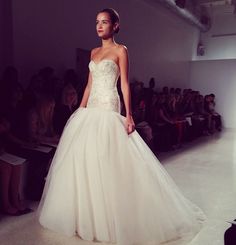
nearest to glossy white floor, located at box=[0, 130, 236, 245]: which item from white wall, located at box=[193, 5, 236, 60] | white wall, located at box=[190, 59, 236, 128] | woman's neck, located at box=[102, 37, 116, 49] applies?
woman's neck, located at box=[102, 37, 116, 49]

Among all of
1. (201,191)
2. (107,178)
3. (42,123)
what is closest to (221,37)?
(201,191)

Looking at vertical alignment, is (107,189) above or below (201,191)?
above

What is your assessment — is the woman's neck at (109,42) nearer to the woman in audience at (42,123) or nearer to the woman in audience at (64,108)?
the woman in audience at (42,123)

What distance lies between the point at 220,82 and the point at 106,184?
814 cm

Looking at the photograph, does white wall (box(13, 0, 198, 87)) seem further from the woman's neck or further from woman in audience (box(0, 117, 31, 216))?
the woman's neck

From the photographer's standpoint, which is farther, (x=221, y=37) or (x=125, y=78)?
(x=221, y=37)

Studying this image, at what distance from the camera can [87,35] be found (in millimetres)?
5301

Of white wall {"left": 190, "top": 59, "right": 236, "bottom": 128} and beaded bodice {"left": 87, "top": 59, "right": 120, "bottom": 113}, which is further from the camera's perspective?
white wall {"left": 190, "top": 59, "right": 236, "bottom": 128}

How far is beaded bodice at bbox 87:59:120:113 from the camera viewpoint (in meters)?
2.22

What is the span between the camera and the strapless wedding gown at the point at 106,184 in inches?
82.3

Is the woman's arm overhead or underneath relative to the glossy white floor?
overhead

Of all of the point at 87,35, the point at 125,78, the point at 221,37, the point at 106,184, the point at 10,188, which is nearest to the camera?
the point at 106,184

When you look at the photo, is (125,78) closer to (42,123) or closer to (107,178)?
(107,178)

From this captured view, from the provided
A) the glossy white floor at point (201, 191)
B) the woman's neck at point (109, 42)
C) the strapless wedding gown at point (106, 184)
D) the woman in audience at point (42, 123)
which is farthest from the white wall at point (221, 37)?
the strapless wedding gown at point (106, 184)
